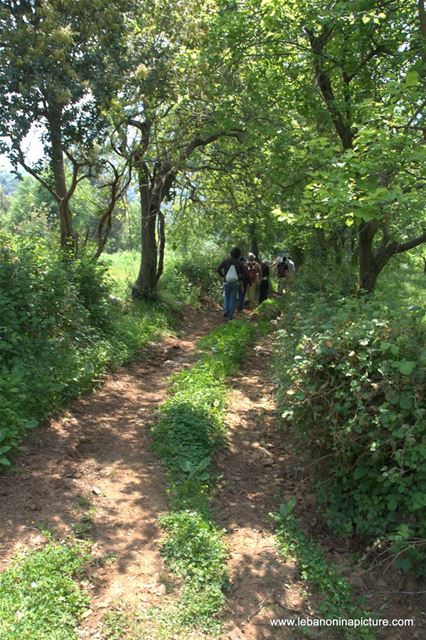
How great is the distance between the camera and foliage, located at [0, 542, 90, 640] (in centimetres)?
293

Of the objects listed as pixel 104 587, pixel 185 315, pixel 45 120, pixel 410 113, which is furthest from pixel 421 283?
pixel 104 587

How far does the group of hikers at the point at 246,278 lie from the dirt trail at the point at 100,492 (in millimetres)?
6042

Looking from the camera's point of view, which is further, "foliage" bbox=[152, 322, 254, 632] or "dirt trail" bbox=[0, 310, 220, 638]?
"dirt trail" bbox=[0, 310, 220, 638]

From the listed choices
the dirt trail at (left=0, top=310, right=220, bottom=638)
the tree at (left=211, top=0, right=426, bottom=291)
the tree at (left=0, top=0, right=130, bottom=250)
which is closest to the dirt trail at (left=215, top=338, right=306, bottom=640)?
the dirt trail at (left=0, top=310, right=220, bottom=638)

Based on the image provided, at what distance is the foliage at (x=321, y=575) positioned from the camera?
3.52 metres

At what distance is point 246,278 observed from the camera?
45.9 ft

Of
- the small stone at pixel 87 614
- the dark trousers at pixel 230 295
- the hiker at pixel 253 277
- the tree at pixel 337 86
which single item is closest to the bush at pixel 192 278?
the hiker at pixel 253 277

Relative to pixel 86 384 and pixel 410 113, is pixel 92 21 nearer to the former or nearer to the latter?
pixel 410 113

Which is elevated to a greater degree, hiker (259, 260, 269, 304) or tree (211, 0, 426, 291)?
tree (211, 0, 426, 291)

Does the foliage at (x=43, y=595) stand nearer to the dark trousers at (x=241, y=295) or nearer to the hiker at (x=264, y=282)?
the dark trousers at (x=241, y=295)

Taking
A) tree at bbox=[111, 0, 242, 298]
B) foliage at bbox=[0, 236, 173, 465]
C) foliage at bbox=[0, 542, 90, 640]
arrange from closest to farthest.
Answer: foliage at bbox=[0, 542, 90, 640], foliage at bbox=[0, 236, 173, 465], tree at bbox=[111, 0, 242, 298]

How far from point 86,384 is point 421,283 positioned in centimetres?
2031

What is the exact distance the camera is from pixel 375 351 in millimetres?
4086

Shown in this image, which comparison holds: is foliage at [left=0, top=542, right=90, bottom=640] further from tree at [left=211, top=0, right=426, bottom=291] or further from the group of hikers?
the group of hikers
